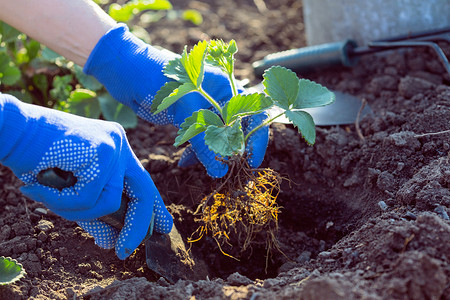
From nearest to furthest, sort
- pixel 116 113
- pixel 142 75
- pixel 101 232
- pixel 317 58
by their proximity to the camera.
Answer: pixel 101 232, pixel 142 75, pixel 116 113, pixel 317 58

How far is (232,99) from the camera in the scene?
1516mm

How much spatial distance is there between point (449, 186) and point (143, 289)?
1065 mm

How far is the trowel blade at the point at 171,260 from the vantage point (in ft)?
5.48

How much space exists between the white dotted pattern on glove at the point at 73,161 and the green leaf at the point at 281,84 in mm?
614

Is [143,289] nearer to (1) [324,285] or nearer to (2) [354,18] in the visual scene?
(1) [324,285]

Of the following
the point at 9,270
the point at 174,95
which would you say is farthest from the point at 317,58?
the point at 9,270

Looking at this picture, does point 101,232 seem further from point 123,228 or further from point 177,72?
point 177,72

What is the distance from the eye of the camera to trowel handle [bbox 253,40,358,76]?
2.63m

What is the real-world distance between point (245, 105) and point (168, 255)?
2.07ft

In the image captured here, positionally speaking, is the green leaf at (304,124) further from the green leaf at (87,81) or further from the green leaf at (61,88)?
the green leaf at (61,88)

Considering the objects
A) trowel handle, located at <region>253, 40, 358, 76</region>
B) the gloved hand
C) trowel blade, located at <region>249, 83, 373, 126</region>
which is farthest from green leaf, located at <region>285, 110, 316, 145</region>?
trowel handle, located at <region>253, 40, 358, 76</region>

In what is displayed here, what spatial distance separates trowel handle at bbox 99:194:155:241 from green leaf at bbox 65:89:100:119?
0.84 m

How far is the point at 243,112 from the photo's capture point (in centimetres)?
156

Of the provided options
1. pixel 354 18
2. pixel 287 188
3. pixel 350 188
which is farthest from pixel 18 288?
pixel 354 18
